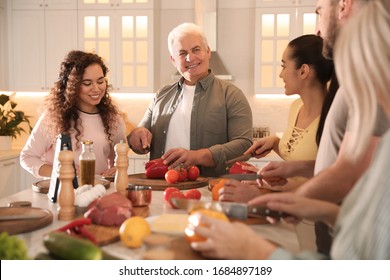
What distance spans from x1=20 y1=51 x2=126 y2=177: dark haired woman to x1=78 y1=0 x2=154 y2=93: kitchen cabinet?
172 cm

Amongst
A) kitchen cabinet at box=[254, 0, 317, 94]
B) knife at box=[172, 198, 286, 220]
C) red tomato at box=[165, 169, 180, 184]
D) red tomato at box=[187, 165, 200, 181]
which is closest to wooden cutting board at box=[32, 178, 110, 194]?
red tomato at box=[165, 169, 180, 184]

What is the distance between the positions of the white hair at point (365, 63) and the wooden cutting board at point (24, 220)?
898 mm

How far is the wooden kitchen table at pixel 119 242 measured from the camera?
1224 mm

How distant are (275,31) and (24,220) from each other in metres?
3.28

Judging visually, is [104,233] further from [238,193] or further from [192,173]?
[192,173]

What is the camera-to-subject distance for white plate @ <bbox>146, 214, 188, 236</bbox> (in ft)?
4.28

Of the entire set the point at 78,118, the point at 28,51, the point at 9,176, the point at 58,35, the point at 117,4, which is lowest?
the point at 9,176

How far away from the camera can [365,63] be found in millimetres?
925

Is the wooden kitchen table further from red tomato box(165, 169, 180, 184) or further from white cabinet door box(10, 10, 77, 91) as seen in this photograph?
white cabinet door box(10, 10, 77, 91)

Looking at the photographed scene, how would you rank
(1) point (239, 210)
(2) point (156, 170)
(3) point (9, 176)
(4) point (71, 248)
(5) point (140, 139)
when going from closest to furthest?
(4) point (71, 248) < (1) point (239, 210) < (2) point (156, 170) < (5) point (140, 139) < (3) point (9, 176)

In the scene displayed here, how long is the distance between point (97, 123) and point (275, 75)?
210 centimetres

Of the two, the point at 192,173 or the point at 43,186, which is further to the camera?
the point at 192,173

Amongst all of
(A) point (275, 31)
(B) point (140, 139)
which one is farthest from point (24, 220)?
(A) point (275, 31)

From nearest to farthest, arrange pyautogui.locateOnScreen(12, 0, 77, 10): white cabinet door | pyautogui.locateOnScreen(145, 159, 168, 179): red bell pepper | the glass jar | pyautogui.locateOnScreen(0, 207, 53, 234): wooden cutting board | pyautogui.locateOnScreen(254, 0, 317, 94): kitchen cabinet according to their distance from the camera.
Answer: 1. pyautogui.locateOnScreen(0, 207, 53, 234): wooden cutting board
2. the glass jar
3. pyautogui.locateOnScreen(145, 159, 168, 179): red bell pepper
4. pyautogui.locateOnScreen(254, 0, 317, 94): kitchen cabinet
5. pyautogui.locateOnScreen(12, 0, 77, 10): white cabinet door
